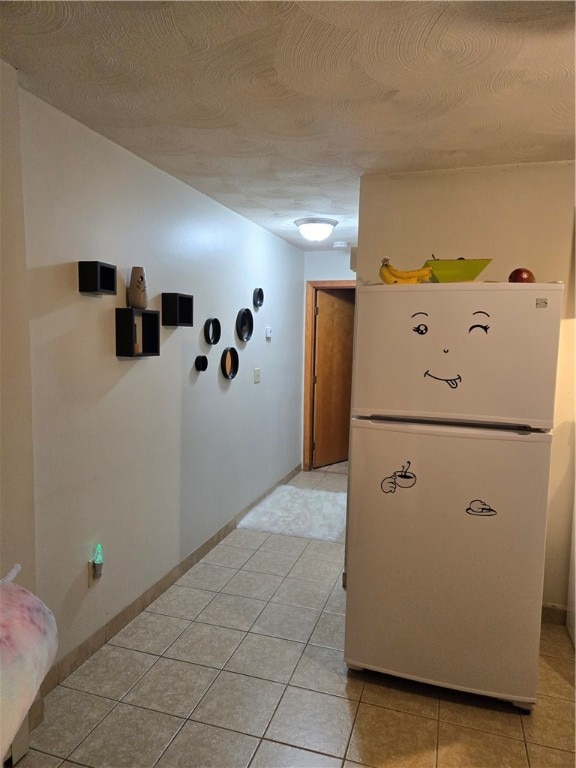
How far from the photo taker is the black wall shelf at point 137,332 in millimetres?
2193

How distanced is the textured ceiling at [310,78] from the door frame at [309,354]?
8.14 feet

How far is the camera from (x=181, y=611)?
2521mm

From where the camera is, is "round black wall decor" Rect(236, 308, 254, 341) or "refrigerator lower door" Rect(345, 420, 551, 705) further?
"round black wall decor" Rect(236, 308, 254, 341)

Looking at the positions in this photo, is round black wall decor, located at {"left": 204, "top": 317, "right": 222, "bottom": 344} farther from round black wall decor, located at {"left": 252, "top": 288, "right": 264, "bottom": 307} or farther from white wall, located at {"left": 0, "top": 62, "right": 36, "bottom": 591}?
white wall, located at {"left": 0, "top": 62, "right": 36, "bottom": 591}

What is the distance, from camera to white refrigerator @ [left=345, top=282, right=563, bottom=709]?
1.77 meters

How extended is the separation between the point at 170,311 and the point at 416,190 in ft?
4.50

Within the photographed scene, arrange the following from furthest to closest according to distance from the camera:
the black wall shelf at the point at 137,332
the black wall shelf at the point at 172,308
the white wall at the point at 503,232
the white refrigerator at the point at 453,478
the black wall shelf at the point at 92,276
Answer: the black wall shelf at the point at 172,308 → the white wall at the point at 503,232 → the black wall shelf at the point at 137,332 → the black wall shelf at the point at 92,276 → the white refrigerator at the point at 453,478

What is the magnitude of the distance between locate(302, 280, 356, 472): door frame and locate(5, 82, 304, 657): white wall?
1.32 m

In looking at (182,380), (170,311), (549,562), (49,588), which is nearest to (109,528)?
(49,588)

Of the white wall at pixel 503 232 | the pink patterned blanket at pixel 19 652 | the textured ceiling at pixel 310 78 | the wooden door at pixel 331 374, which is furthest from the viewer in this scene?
the wooden door at pixel 331 374

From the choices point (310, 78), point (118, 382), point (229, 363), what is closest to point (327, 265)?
point (229, 363)

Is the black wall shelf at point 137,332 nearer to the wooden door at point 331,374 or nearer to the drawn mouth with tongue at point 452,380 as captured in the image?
the drawn mouth with tongue at point 452,380

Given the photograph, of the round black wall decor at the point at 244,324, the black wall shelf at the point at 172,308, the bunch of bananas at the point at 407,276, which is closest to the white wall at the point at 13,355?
the black wall shelf at the point at 172,308

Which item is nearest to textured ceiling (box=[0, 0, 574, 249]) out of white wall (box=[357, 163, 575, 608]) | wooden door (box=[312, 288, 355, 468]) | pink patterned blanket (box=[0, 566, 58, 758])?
white wall (box=[357, 163, 575, 608])
